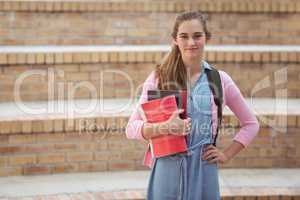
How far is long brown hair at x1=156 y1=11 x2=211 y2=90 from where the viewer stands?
2303 mm

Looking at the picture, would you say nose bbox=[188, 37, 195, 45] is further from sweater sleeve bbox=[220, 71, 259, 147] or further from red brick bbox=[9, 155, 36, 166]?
red brick bbox=[9, 155, 36, 166]

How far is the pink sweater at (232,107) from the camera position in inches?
90.6

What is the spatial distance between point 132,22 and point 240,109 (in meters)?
3.78

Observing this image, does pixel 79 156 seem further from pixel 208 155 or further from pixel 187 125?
pixel 187 125

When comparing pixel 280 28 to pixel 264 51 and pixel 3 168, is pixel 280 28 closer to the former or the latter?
pixel 264 51

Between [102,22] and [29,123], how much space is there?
233cm

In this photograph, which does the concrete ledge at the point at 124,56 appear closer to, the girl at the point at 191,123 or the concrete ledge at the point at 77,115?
the concrete ledge at the point at 77,115

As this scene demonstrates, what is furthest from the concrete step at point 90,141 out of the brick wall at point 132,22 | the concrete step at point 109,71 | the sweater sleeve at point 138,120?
the sweater sleeve at point 138,120

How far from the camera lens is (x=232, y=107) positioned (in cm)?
245

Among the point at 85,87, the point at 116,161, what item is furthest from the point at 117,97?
the point at 116,161

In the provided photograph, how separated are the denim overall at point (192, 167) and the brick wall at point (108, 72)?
2.63 m

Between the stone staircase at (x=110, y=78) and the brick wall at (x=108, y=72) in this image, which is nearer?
the stone staircase at (x=110, y=78)

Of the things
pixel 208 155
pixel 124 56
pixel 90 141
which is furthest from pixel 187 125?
pixel 124 56


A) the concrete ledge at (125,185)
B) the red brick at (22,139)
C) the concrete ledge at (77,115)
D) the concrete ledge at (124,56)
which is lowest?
the concrete ledge at (125,185)
